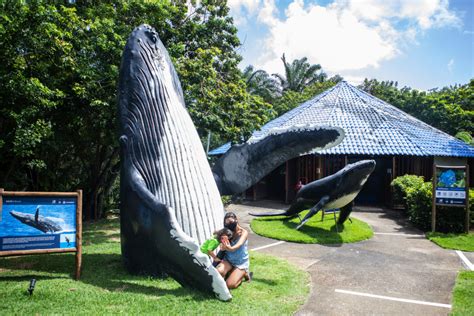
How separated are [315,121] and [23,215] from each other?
14129mm

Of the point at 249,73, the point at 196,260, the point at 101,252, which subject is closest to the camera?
the point at 196,260

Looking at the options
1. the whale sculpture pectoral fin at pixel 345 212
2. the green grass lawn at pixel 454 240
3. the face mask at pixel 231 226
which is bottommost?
the green grass lawn at pixel 454 240

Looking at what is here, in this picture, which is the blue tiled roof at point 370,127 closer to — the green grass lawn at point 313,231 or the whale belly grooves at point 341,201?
the green grass lawn at point 313,231

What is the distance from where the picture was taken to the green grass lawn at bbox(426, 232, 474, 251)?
8.12 meters

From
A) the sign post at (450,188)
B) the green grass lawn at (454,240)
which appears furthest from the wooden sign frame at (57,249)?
the sign post at (450,188)

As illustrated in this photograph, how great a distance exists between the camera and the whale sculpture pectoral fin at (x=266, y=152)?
5.17m

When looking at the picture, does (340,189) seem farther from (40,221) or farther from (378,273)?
(40,221)

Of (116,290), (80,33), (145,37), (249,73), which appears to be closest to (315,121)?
(80,33)

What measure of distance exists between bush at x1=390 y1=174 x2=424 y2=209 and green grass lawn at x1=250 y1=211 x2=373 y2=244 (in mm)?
3262

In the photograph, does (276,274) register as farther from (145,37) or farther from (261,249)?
(145,37)

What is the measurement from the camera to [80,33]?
8.33 metres

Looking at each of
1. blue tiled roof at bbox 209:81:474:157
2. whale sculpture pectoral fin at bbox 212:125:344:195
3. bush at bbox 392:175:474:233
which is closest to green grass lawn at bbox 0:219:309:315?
whale sculpture pectoral fin at bbox 212:125:344:195

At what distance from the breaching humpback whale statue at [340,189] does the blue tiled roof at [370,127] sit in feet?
15.6

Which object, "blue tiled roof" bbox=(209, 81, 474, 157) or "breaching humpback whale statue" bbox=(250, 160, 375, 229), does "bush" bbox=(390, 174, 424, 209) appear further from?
"breaching humpback whale statue" bbox=(250, 160, 375, 229)
